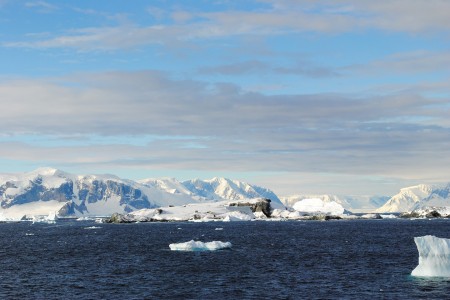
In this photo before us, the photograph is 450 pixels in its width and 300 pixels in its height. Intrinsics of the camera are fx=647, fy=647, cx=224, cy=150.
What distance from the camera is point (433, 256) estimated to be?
6719 cm

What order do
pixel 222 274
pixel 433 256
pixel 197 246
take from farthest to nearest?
1. pixel 197 246
2. pixel 222 274
3. pixel 433 256

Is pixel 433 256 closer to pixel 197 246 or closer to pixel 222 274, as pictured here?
pixel 222 274

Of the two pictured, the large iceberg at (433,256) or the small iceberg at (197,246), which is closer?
the large iceberg at (433,256)

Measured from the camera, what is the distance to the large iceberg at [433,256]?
64.8 metres

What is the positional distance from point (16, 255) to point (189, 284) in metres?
51.6

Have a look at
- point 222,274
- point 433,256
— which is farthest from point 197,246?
point 433,256

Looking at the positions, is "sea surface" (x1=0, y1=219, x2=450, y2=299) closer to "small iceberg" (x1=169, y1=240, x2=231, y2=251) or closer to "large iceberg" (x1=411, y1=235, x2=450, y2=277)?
"large iceberg" (x1=411, y1=235, x2=450, y2=277)

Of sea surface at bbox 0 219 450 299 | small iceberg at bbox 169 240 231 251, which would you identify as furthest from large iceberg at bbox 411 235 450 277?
small iceberg at bbox 169 240 231 251

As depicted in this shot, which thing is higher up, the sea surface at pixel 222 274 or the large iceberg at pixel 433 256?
the large iceberg at pixel 433 256

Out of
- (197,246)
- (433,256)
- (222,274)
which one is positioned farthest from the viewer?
(197,246)

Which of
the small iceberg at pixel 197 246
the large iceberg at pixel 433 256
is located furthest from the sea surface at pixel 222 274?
the small iceberg at pixel 197 246

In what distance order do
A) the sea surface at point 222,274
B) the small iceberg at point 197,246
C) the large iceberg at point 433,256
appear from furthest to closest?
the small iceberg at point 197,246 → the large iceberg at point 433,256 → the sea surface at point 222,274

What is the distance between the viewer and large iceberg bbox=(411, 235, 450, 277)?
212 ft

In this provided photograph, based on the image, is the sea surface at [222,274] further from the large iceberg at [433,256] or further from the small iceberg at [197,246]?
the small iceberg at [197,246]
